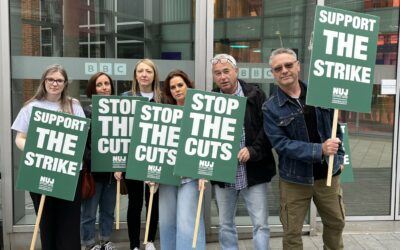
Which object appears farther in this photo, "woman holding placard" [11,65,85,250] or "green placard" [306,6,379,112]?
"woman holding placard" [11,65,85,250]

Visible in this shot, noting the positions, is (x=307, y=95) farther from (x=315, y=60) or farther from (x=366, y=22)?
(x=366, y=22)

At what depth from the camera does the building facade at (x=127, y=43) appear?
450 centimetres

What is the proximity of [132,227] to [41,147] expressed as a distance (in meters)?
1.30

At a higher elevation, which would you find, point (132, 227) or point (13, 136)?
point (13, 136)

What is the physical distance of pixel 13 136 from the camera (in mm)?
4527

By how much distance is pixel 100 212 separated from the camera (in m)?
4.34

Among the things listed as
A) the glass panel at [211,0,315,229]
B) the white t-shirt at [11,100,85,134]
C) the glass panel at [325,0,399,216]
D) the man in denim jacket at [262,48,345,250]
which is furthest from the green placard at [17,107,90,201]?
the glass panel at [325,0,399,216]

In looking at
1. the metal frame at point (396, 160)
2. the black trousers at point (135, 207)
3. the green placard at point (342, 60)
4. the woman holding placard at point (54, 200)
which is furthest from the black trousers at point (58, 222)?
→ the metal frame at point (396, 160)

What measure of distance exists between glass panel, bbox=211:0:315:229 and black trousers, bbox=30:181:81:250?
179 cm

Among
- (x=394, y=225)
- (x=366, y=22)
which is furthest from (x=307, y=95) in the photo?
(x=394, y=225)

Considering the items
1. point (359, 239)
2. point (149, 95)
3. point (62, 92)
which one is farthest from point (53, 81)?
point (359, 239)

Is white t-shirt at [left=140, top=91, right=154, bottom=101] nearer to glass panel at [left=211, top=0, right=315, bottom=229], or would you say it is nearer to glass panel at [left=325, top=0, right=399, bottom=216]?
glass panel at [left=211, top=0, right=315, bottom=229]

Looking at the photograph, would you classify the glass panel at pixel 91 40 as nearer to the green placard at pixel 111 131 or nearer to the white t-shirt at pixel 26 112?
the green placard at pixel 111 131

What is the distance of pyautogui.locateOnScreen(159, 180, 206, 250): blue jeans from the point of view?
3518 mm
